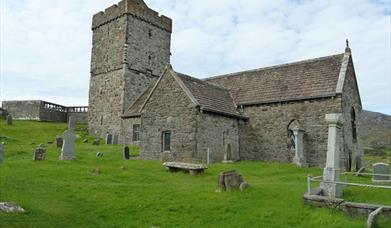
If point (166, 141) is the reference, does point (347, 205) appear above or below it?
below

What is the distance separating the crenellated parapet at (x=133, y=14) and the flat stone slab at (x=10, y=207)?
31930 mm

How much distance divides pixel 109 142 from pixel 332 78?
65.6ft

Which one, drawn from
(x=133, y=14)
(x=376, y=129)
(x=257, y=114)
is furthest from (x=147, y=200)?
(x=376, y=129)

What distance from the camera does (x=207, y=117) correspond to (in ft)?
78.3

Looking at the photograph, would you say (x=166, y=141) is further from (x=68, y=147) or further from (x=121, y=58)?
(x=121, y=58)

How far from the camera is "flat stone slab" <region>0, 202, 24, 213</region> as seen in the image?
381 inches

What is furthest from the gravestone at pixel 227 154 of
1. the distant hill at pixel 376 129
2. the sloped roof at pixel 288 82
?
the distant hill at pixel 376 129

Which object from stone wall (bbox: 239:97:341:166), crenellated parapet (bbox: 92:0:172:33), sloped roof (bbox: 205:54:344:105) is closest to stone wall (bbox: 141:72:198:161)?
stone wall (bbox: 239:97:341:166)

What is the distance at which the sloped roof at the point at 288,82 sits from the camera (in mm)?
25031

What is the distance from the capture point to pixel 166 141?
2503 cm

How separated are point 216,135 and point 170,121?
3210 mm

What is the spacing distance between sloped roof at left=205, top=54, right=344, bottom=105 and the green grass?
8689 mm

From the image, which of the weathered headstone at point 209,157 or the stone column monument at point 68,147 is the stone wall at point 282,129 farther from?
the stone column monument at point 68,147

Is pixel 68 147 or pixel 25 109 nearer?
pixel 68 147
